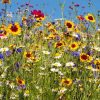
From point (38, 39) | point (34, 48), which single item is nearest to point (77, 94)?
point (34, 48)

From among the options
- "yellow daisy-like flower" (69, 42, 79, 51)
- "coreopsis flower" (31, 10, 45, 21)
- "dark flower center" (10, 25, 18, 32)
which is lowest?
"yellow daisy-like flower" (69, 42, 79, 51)

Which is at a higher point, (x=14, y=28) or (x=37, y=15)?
(x=37, y=15)

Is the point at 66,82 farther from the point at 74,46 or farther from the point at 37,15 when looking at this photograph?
the point at 37,15

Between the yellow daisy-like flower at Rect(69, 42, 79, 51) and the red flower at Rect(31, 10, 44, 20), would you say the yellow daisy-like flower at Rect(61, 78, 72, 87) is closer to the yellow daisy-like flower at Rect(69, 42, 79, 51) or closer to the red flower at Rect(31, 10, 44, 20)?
the yellow daisy-like flower at Rect(69, 42, 79, 51)

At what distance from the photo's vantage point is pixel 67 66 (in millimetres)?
3365

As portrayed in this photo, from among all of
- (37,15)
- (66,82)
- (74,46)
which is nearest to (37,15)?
(37,15)

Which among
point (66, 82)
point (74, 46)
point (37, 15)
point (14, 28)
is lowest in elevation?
point (66, 82)

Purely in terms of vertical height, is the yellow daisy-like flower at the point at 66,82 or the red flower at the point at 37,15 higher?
the red flower at the point at 37,15

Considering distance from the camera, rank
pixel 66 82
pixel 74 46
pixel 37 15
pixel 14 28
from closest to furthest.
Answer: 1. pixel 66 82
2. pixel 14 28
3. pixel 74 46
4. pixel 37 15

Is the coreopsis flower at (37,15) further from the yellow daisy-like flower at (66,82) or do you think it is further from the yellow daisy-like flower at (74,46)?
the yellow daisy-like flower at (66,82)

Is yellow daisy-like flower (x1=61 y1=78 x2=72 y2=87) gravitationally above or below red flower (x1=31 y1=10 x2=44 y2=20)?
below

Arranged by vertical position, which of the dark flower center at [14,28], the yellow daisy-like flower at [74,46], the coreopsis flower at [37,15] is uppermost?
the coreopsis flower at [37,15]

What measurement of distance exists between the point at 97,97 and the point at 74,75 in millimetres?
295

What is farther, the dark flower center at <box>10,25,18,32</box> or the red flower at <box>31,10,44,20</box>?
the red flower at <box>31,10,44,20</box>
